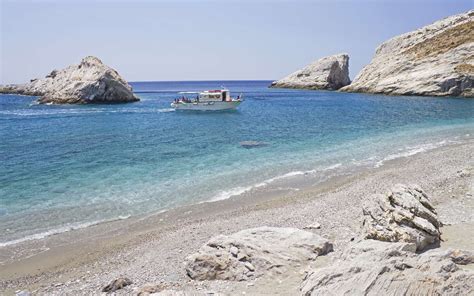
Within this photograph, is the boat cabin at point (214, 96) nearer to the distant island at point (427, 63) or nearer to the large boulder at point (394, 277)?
the distant island at point (427, 63)

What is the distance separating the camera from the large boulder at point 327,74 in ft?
→ 455

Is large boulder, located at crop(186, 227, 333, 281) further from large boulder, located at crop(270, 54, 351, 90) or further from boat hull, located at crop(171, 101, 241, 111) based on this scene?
large boulder, located at crop(270, 54, 351, 90)

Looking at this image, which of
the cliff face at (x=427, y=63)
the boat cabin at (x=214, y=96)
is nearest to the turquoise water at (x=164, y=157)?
the boat cabin at (x=214, y=96)

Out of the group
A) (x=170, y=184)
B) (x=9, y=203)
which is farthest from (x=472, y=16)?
(x=9, y=203)

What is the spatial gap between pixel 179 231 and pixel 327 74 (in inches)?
5166

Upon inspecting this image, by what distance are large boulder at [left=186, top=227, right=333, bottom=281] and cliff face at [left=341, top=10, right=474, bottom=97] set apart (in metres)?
83.3

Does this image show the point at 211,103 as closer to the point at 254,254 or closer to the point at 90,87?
the point at 90,87

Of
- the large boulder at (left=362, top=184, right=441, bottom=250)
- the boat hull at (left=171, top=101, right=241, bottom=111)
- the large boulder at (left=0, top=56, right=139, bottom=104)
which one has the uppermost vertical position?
the large boulder at (left=0, top=56, right=139, bottom=104)

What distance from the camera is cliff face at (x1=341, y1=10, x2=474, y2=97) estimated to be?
83.5 metres

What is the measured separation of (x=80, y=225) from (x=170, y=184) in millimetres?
6444

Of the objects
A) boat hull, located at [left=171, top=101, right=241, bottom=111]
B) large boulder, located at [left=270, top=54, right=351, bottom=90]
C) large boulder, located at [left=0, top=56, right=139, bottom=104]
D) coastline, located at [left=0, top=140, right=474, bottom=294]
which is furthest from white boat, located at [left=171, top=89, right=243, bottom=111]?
large boulder, located at [left=270, top=54, right=351, bottom=90]

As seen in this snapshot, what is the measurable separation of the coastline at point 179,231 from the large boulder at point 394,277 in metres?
3.19

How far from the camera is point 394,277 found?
6.84 meters

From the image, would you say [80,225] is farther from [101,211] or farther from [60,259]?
[60,259]
